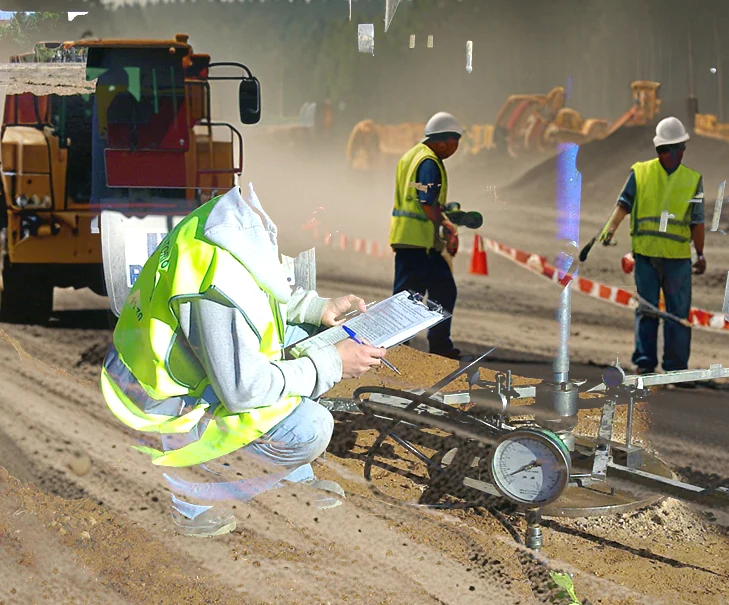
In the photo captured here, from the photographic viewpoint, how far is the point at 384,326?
3160mm

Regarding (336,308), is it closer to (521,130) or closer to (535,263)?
(521,130)

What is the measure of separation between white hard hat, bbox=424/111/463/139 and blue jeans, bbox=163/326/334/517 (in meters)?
2.30

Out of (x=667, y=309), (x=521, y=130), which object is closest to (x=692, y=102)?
(x=521, y=130)

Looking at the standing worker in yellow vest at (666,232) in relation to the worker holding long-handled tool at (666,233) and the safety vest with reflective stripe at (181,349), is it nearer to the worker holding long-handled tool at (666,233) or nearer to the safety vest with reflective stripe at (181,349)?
the worker holding long-handled tool at (666,233)

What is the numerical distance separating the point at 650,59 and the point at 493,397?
2488 millimetres

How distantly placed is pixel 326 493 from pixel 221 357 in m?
1.06

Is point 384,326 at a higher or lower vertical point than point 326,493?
higher

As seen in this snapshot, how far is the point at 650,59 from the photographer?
517 centimetres

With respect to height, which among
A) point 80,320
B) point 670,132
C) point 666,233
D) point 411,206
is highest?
point 670,132

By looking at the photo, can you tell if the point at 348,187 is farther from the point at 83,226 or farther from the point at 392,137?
the point at 83,226

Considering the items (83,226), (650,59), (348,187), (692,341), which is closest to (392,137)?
(348,187)

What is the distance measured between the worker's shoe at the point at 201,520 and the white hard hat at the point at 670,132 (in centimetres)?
335

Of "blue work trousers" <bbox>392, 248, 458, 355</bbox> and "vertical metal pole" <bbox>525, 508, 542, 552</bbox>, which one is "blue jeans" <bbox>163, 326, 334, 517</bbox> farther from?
"blue work trousers" <bbox>392, 248, 458, 355</bbox>

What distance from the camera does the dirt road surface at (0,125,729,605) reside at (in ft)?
9.80
